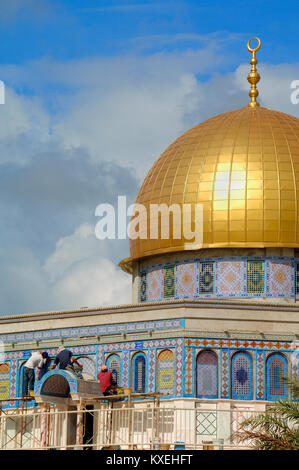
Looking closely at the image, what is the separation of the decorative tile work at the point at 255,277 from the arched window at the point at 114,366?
15.1 ft

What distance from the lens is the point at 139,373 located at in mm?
31312

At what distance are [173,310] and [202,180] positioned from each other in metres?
5.26

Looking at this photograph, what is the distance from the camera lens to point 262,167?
1355 inches

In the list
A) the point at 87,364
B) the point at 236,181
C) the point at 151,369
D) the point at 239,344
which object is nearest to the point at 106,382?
the point at 151,369

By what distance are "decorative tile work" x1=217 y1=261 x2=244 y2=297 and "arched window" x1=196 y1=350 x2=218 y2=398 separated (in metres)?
3.29

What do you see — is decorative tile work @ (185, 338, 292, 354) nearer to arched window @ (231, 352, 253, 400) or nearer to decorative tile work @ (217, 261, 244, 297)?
arched window @ (231, 352, 253, 400)

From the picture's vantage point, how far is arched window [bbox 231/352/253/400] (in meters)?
30.5

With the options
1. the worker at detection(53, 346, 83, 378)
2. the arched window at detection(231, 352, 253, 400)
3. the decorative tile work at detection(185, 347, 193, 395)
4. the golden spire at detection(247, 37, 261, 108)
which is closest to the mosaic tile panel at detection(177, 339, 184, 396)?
the decorative tile work at detection(185, 347, 193, 395)

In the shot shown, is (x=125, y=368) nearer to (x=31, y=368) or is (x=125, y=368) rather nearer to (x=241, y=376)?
(x=31, y=368)

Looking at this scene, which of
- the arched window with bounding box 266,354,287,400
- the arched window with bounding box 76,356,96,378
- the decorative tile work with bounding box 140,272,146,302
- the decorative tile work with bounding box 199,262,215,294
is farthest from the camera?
the decorative tile work with bounding box 140,272,146,302

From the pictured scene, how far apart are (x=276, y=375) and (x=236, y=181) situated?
21.3 ft
